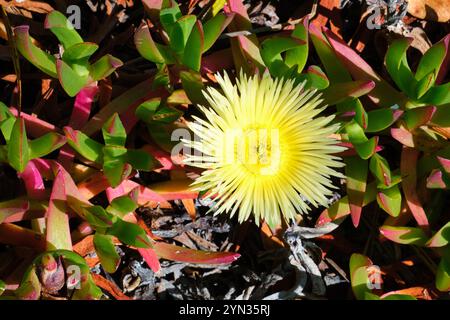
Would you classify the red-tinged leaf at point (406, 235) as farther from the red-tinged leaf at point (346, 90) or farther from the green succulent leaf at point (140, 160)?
the green succulent leaf at point (140, 160)

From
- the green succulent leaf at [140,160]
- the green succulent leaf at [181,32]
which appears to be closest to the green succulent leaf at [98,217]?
the green succulent leaf at [140,160]

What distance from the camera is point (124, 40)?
1.39 metres

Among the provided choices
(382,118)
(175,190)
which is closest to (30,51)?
(175,190)

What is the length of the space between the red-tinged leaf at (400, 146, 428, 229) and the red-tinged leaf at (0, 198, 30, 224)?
2.35ft

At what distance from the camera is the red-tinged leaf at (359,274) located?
1224 mm

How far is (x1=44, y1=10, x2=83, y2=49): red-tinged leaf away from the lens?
3.58 feet

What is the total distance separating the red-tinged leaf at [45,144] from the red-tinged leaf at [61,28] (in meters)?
0.17

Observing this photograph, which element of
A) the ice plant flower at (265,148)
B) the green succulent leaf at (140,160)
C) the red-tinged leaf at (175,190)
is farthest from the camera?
the red-tinged leaf at (175,190)

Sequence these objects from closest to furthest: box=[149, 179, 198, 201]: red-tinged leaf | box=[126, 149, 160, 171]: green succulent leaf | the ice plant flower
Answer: the ice plant flower
box=[126, 149, 160, 171]: green succulent leaf
box=[149, 179, 198, 201]: red-tinged leaf

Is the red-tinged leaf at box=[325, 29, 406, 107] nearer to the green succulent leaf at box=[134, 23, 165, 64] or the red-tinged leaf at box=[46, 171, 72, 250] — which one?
the green succulent leaf at box=[134, 23, 165, 64]

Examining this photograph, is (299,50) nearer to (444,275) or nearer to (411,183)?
(411,183)

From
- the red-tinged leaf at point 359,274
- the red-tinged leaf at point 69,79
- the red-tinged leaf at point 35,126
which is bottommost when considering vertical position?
the red-tinged leaf at point 359,274

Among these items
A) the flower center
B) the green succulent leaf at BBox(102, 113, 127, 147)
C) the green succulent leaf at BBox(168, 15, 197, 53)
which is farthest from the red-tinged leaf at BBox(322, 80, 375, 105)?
the green succulent leaf at BBox(102, 113, 127, 147)
